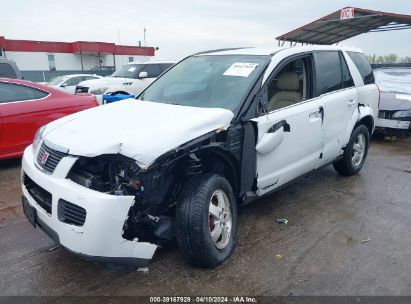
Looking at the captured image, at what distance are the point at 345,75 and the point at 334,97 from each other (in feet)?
1.86

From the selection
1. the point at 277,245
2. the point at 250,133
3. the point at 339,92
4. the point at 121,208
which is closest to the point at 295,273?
the point at 277,245

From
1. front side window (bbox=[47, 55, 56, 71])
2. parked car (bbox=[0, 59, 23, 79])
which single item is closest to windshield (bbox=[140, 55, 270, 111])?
parked car (bbox=[0, 59, 23, 79])

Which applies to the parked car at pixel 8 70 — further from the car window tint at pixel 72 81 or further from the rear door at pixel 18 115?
the car window tint at pixel 72 81

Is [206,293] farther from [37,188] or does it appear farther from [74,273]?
[37,188]

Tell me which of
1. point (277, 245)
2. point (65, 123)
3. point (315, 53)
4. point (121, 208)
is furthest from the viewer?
point (315, 53)

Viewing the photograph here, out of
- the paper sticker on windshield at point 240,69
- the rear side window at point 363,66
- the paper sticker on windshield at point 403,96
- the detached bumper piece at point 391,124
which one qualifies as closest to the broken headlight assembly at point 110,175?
the paper sticker on windshield at point 240,69

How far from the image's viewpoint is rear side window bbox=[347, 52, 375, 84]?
16.7 ft

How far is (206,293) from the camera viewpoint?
2703 millimetres

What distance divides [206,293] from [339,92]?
120 inches

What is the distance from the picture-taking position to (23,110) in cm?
555

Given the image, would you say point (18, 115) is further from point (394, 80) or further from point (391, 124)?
point (394, 80)

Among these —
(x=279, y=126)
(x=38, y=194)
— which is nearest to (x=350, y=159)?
(x=279, y=126)

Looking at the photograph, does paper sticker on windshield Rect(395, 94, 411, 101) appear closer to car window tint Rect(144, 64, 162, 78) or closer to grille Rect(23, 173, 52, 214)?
grille Rect(23, 173, 52, 214)

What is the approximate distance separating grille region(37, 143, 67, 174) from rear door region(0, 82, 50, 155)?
297cm
